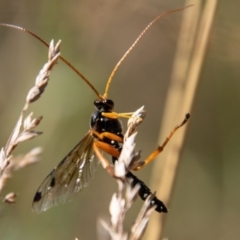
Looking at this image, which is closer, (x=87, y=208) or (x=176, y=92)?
(x=176, y=92)

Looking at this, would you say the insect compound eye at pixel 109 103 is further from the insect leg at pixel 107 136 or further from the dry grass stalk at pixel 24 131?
the dry grass stalk at pixel 24 131

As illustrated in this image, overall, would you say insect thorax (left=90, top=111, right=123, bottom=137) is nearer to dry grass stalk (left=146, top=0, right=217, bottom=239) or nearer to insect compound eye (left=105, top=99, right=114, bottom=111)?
insect compound eye (left=105, top=99, right=114, bottom=111)

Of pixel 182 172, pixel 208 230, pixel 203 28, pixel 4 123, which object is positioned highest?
pixel 203 28

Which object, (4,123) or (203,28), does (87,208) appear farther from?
(203,28)

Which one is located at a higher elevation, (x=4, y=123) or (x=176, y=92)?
(x=176, y=92)

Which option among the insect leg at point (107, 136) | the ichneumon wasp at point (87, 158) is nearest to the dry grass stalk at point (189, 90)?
the ichneumon wasp at point (87, 158)

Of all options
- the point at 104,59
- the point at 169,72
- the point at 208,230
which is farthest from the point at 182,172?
the point at 104,59
